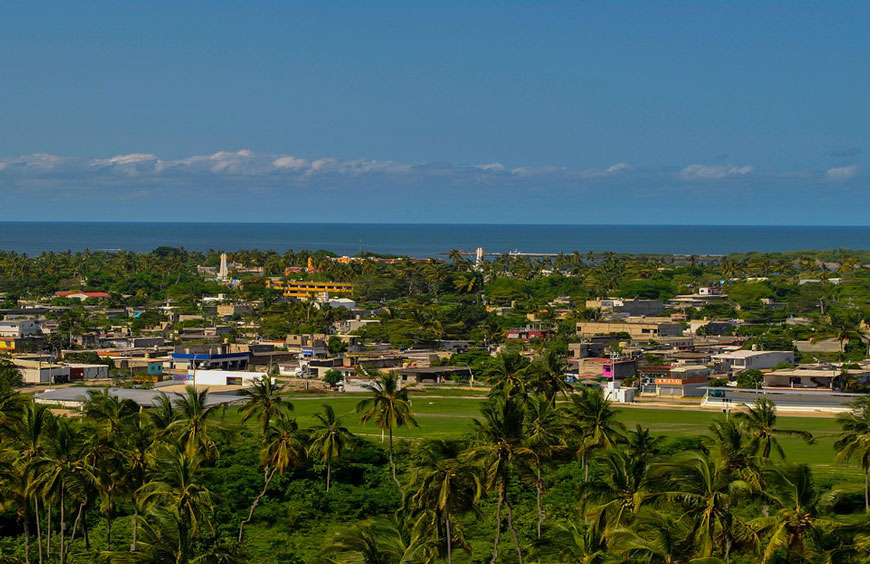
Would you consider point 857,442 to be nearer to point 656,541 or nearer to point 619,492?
point 619,492

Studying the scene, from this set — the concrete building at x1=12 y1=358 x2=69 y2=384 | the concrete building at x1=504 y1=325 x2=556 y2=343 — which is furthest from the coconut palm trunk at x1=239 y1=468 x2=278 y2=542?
the concrete building at x1=504 y1=325 x2=556 y2=343

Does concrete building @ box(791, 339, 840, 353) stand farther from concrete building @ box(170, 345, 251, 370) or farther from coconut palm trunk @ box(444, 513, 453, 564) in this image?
coconut palm trunk @ box(444, 513, 453, 564)

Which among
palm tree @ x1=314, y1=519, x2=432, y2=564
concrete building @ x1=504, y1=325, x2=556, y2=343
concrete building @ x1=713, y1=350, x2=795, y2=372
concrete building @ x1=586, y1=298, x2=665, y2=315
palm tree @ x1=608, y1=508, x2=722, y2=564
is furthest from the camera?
concrete building @ x1=586, y1=298, x2=665, y2=315

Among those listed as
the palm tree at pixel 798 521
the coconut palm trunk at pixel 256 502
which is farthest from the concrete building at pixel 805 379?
the palm tree at pixel 798 521

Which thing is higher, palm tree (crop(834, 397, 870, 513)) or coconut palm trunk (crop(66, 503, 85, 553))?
palm tree (crop(834, 397, 870, 513))

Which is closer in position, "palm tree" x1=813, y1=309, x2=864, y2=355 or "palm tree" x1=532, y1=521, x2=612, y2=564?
"palm tree" x1=532, y1=521, x2=612, y2=564

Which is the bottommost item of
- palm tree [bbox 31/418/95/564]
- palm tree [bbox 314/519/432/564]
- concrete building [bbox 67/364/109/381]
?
concrete building [bbox 67/364/109/381]

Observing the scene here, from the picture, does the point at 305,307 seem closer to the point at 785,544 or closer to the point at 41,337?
the point at 41,337
